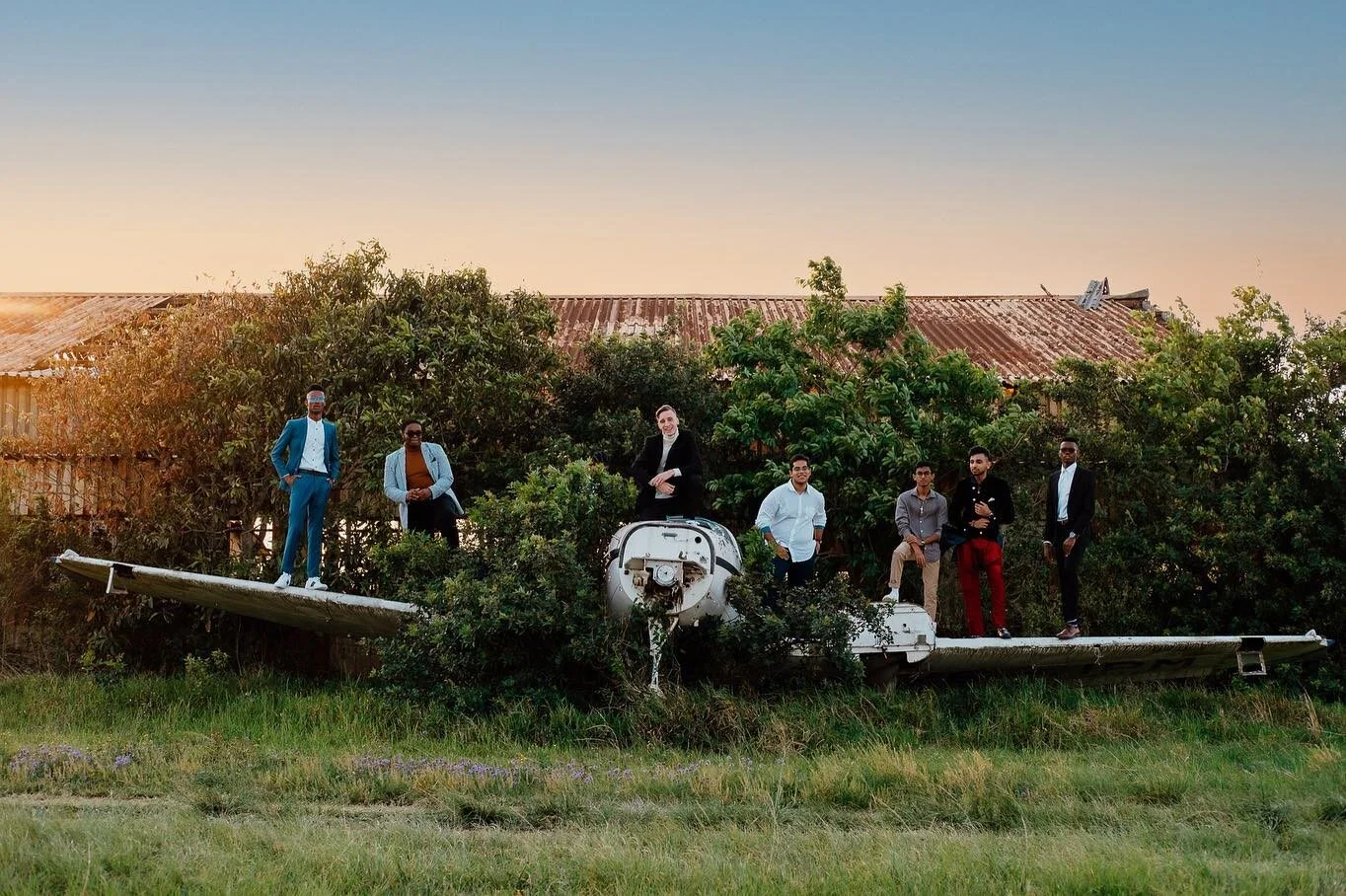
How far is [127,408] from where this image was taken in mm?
14562

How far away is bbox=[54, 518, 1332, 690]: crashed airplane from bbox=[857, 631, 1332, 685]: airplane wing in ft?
0.05

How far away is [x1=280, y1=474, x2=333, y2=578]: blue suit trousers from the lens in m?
11.6

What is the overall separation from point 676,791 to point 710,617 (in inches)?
120

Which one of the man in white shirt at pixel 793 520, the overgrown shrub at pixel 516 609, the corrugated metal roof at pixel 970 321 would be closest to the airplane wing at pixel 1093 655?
the man in white shirt at pixel 793 520

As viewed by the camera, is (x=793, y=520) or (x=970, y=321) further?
(x=970, y=321)

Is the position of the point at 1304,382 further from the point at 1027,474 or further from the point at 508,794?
the point at 508,794

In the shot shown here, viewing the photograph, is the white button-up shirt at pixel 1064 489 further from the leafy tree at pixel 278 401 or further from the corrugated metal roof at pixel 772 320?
the corrugated metal roof at pixel 772 320

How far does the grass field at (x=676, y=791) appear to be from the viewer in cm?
626

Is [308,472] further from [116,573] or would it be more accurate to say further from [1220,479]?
[1220,479]

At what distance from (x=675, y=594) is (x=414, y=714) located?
2.83 meters

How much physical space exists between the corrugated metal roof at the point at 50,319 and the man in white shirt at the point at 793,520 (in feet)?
39.6

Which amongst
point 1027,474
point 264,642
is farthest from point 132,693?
point 1027,474

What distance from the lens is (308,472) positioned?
1160cm

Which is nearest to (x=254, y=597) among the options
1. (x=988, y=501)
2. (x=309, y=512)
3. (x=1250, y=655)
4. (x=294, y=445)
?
(x=309, y=512)
